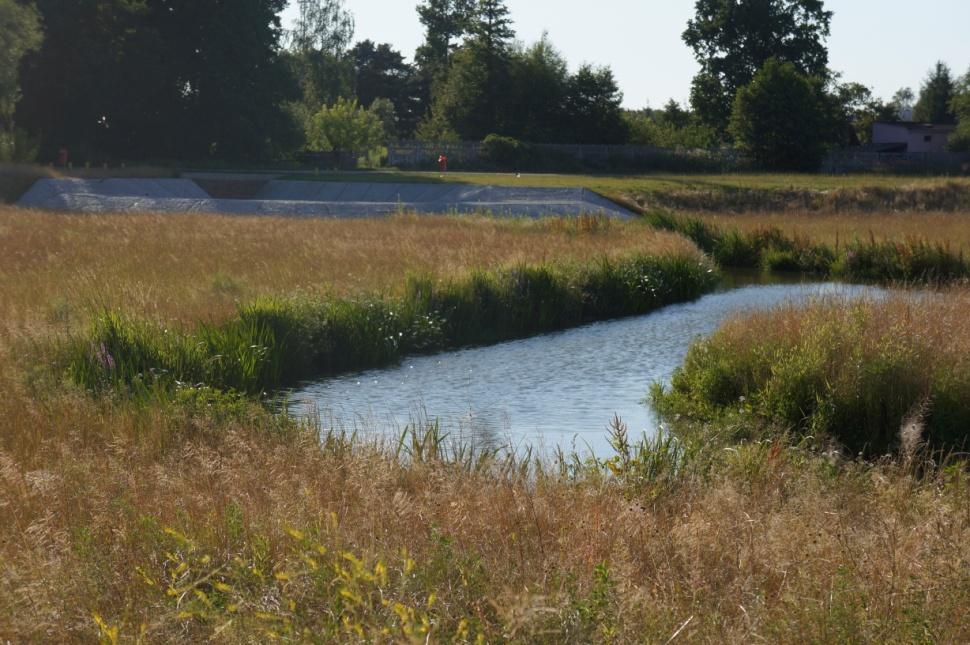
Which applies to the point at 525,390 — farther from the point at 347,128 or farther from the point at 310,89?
the point at 310,89

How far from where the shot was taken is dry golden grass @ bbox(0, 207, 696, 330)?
16.8 m

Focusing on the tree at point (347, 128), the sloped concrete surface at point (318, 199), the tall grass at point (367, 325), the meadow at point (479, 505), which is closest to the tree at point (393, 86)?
the tree at point (347, 128)

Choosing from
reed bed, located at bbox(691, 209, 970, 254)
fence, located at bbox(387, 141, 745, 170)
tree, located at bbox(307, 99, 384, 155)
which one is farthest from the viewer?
tree, located at bbox(307, 99, 384, 155)

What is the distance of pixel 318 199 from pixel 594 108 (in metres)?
33.3

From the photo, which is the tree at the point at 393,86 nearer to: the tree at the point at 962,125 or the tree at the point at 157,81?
the tree at the point at 157,81

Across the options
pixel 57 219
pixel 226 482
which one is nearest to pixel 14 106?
pixel 57 219

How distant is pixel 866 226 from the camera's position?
3284 centimetres

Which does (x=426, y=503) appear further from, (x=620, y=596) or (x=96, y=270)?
(x=96, y=270)

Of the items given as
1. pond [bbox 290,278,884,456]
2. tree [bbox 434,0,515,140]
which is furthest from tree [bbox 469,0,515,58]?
pond [bbox 290,278,884,456]

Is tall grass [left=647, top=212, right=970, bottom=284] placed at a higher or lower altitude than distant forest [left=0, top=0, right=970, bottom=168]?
lower

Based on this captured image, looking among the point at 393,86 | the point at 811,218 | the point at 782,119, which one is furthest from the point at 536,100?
the point at 811,218

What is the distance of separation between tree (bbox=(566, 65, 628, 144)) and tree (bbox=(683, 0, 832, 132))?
880 centimetres

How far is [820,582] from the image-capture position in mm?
5531

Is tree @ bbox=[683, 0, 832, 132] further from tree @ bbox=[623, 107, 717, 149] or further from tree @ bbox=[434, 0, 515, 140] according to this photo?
tree @ bbox=[434, 0, 515, 140]
